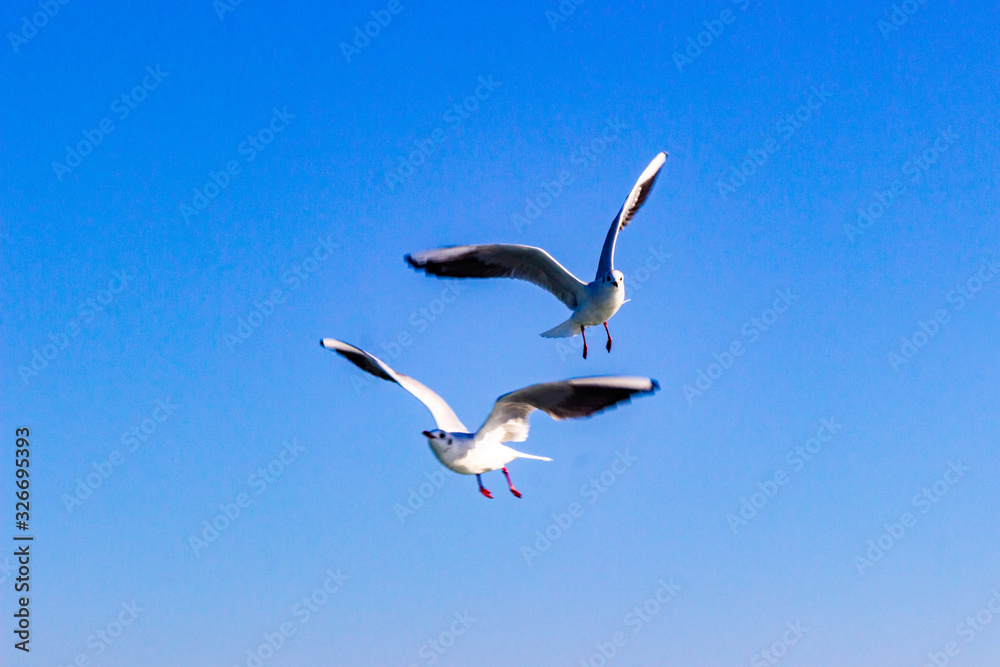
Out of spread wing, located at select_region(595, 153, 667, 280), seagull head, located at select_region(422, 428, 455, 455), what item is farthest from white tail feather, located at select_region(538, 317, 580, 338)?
seagull head, located at select_region(422, 428, 455, 455)

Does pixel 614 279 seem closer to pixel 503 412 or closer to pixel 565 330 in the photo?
pixel 565 330

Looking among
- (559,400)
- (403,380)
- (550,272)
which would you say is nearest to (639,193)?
(550,272)

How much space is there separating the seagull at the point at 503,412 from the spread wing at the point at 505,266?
4.49ft

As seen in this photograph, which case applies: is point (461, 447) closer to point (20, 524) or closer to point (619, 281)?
point (619, 281)

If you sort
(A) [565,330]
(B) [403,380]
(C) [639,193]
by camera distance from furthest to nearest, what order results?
1. (C) [639,193]
2. (A) [565,330]
3. (B) [403,380]

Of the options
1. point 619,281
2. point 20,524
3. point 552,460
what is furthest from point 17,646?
point 619,281

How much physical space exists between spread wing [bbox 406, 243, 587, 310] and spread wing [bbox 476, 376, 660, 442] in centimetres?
226

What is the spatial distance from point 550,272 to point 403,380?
8.18 ft

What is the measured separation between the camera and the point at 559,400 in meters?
9.75

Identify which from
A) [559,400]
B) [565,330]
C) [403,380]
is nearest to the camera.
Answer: [559,400]

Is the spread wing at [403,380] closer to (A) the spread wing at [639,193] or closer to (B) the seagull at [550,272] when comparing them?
(B) the seagull at [550,272]

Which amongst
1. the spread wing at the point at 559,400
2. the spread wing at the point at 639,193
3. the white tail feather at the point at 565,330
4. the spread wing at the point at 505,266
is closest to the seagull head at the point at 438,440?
the spread wing at the point at 559,400

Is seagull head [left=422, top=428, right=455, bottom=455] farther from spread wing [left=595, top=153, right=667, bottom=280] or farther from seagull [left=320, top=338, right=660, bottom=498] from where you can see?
spread wing [left=595, top=153, right=667, bottom=280]

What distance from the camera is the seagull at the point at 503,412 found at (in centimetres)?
916
